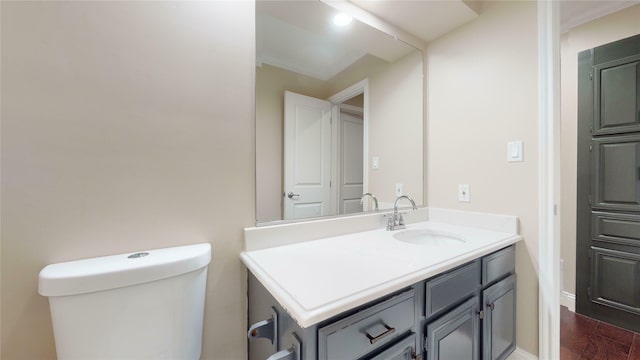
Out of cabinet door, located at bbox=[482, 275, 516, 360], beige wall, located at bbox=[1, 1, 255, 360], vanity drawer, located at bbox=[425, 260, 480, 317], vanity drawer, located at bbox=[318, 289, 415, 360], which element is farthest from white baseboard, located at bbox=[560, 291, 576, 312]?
beige wall, located at bbox=[1, 1, 255, 360]

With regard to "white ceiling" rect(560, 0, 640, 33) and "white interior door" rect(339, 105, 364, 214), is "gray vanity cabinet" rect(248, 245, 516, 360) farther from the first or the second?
"white ceiling" rect(560, 0, 640, 33)

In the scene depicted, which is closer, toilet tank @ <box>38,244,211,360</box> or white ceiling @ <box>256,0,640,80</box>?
toilet tank @ <box>38,244,211,360</box>

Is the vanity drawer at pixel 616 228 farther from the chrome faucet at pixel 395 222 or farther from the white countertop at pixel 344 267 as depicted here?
the chrome faucet at pixel 395 222

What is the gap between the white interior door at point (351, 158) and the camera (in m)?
1.52

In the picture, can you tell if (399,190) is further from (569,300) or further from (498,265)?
(569,300)

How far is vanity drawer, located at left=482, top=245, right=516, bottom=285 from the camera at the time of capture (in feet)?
3.85

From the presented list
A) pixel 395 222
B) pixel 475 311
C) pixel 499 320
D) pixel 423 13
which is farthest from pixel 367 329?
pixel 423 13

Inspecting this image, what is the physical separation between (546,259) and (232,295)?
1602 millimetres

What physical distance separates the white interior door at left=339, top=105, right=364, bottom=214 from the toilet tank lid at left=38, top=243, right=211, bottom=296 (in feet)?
2.89

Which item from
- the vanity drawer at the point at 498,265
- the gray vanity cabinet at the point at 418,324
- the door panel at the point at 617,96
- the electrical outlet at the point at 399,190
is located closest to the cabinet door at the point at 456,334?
the gray vanity cabinet at the point at 418,324

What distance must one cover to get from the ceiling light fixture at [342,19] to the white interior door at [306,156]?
449 mm

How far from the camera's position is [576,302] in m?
1.96

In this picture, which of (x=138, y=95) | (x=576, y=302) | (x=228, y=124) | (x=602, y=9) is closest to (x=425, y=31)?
(x=602, y=9)

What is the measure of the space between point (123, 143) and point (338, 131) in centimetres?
106
